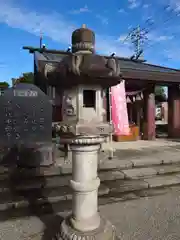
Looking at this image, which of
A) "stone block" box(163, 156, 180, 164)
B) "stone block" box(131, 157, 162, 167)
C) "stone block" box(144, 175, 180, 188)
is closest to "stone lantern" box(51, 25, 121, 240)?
"stone block" box(144, 175, 180, 188)

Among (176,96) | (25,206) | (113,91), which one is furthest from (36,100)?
(176,96)

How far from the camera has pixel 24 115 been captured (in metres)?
4.12

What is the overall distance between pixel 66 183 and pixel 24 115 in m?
1.71

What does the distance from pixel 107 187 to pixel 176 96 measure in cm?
760

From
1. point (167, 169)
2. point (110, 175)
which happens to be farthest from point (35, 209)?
point (167, 169)

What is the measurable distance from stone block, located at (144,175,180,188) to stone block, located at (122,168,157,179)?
16 cm

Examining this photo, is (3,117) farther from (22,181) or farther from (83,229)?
(83,229)

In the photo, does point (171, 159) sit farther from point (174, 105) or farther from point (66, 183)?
point (174, 105)

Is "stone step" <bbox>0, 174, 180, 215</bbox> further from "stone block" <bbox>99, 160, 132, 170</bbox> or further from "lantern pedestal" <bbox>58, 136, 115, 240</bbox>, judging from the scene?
"lantern pedestal" <bbox>58, 136, 115, 240</bbox>

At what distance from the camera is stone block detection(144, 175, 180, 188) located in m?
4.73

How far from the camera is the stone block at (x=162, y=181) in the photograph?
4.73m

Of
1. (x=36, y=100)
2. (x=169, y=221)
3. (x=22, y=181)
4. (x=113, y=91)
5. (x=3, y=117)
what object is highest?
(x=113, y=91)

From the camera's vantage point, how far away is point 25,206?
3.76 m

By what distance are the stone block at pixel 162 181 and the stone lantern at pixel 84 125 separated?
247 cm
